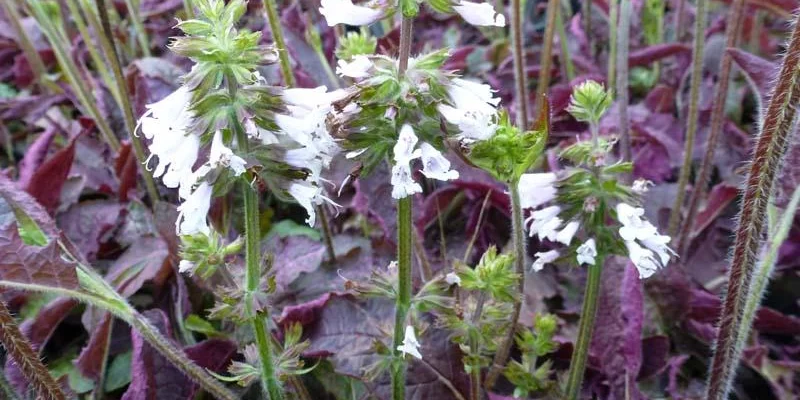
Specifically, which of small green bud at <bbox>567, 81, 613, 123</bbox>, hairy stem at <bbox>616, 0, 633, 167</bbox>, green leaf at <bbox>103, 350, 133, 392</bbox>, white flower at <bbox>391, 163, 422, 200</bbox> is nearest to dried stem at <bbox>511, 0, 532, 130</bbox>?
hairy stem at <bbox>616, 0, 633, 167</bbox>

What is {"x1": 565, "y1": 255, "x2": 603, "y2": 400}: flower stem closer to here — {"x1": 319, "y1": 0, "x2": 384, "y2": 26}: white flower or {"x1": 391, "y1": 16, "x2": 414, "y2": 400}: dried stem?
{"x1": 391, "y1": 16, "x2": 414, "y2": 400}: dried stem

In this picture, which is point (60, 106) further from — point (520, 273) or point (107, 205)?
point (520, 273)

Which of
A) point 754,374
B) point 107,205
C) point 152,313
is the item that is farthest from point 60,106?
point 754,374

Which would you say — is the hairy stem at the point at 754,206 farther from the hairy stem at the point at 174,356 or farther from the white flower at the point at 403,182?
the hairy stem at the point at 174,356

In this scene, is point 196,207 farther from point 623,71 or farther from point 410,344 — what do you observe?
point 623,71

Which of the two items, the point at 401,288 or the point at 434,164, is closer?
the point at 434,164

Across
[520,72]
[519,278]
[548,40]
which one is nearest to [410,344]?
[519,278]
